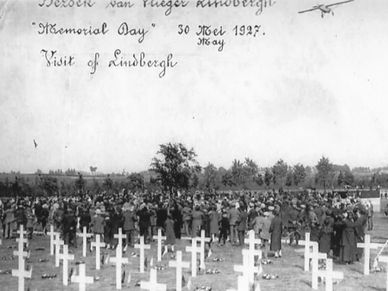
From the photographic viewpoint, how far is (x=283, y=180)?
42094mm

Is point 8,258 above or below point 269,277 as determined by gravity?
below

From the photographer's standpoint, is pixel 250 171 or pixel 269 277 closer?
pixel 269 277

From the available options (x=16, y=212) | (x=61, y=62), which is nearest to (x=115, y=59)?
(x=61, y=62)

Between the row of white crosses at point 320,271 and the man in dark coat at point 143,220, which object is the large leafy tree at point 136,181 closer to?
the man in dark coat at point 143,220

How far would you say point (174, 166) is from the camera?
2389 centimetres

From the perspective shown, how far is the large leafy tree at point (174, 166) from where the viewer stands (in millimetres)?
21062

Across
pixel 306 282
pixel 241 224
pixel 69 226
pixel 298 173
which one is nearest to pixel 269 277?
pixel 306 282

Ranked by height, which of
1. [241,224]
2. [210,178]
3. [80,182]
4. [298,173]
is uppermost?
[298,173]

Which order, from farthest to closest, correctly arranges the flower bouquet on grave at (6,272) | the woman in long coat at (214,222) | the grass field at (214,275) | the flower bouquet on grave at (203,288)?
the woman in long coat at (214,222), the flower bouquet on grave at (6,272), the grass field at (214,275), the flower bouquet on grave at (203,288)

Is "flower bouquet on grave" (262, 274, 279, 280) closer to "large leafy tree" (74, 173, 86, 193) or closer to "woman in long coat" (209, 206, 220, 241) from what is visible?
"woman in long coat" (209, 206, 220, 241)

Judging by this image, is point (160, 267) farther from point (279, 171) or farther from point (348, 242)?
point (279, 171)

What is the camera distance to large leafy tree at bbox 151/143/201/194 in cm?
2106

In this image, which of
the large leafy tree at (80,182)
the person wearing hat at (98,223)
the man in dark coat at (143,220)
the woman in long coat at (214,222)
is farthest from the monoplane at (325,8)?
the large leafy tree at (80,182)

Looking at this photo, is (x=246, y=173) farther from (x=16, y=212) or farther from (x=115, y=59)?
(x=115, y=59)
